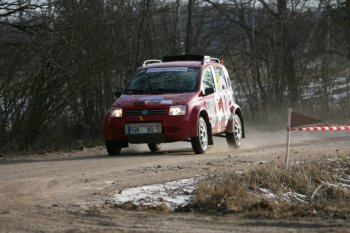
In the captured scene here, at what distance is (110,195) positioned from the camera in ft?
30.3

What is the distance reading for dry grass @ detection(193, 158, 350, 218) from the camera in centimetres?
850

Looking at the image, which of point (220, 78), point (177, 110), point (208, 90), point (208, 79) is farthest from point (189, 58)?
point (177, 110)

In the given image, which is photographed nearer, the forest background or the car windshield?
the car windshield

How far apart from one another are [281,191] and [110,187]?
89.4 inches

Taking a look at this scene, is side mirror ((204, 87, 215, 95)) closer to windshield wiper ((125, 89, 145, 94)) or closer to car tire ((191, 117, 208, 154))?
car tire ((191, 117, 208, 154))

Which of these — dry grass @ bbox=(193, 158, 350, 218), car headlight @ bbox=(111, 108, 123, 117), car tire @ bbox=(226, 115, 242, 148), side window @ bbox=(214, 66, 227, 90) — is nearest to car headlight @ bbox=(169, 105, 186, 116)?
car headlight @ bbox=(111, 108, 123, 117)

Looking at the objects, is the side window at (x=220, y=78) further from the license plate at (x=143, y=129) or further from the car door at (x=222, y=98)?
the license plate at (x=143, y=129)

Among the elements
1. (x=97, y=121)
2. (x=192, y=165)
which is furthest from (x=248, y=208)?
(x=97, y=121)

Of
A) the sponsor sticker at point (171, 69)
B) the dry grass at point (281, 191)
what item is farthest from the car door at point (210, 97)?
the dry grass at point (281, 191)

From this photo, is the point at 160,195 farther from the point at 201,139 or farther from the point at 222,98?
the point at 222,98

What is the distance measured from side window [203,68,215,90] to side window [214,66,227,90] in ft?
1.02

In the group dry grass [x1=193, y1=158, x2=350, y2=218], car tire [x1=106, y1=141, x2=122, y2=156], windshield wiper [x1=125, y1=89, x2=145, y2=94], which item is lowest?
dry grass [x1=193, y1=158, x2=350, y2=218]

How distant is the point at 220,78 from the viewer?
16.7 metres

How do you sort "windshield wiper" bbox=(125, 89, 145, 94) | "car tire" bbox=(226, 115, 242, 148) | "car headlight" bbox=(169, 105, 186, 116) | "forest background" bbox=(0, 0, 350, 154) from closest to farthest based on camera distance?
1. "car headlight" bbox=(169, 105, 186, 116)
2. "windshield wiper" bbox=(125, 89, 145, 94)
3. "car tire" bbox=(226, 115, 242, 148)
4. "forest background" bbox=(0, 0, 350, 154)
